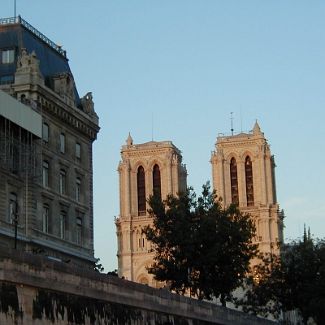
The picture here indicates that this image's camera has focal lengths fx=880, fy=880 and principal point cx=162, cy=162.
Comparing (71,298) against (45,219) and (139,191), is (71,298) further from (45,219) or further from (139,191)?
(139,191)

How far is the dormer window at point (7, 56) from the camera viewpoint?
58938 millimetres

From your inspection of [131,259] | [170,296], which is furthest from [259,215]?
[170,296]

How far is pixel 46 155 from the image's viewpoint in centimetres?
5662

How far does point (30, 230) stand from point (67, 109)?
10020 mm

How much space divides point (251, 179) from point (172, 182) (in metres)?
11.5

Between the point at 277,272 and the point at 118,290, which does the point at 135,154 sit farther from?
the point at 118,290

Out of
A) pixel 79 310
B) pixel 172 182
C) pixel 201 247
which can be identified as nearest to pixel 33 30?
pixel 201 247

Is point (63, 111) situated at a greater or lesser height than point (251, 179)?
lesser

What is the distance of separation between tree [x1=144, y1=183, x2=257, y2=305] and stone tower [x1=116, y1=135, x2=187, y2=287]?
7410cm

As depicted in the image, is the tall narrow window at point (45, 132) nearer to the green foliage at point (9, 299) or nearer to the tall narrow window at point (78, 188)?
the tall narrow window at point (78, 188)

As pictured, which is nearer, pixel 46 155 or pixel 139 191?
pixel 46 155

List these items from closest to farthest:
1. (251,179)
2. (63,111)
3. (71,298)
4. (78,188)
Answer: (71,298), (63,111), (78,188), (251,179)

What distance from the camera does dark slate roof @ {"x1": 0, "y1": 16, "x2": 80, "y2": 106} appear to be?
196ft

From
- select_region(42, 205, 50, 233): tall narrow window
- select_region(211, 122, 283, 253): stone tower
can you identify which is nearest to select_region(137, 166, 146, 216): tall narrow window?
select_region(211, 122, 283, 253): stone tower
